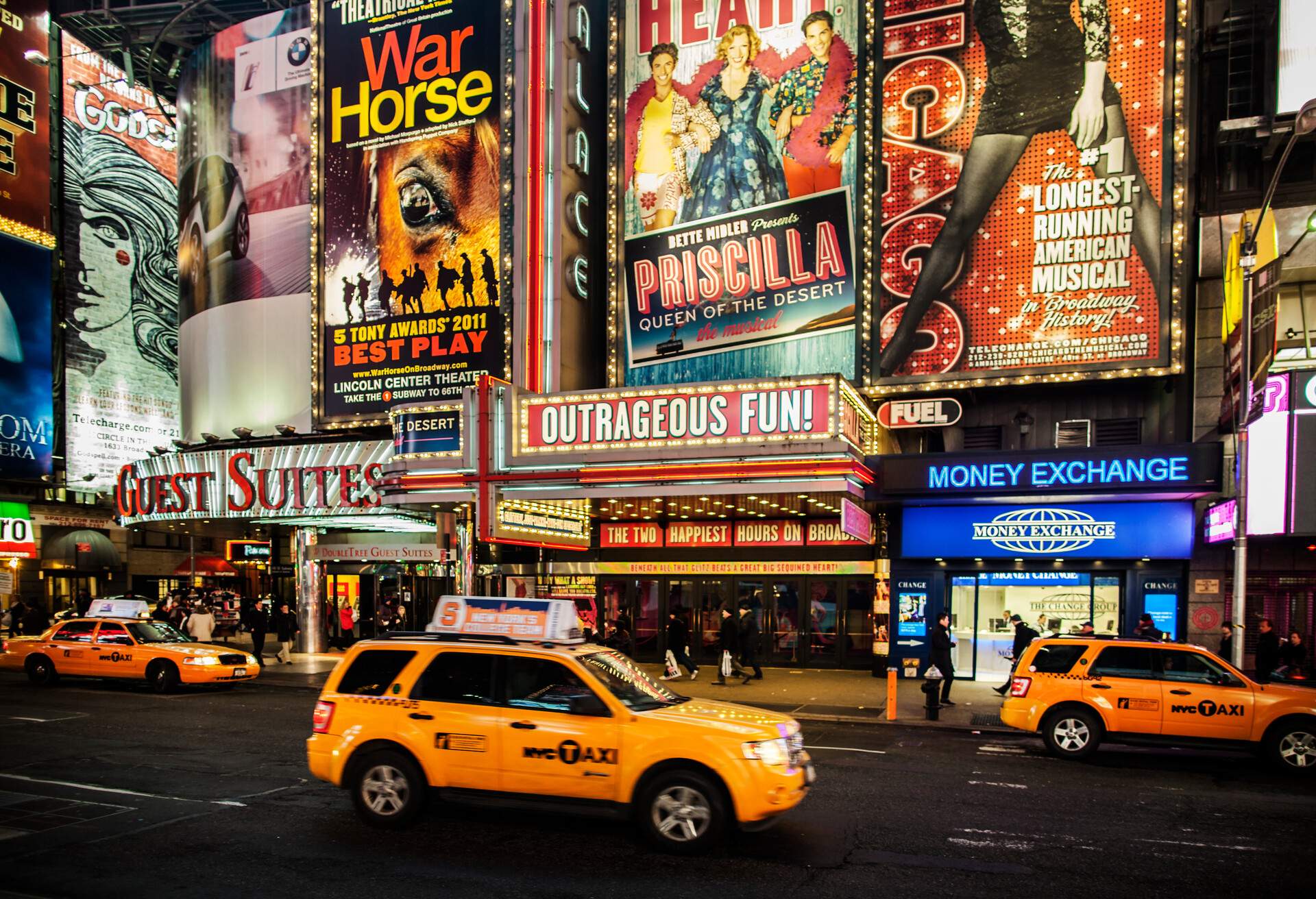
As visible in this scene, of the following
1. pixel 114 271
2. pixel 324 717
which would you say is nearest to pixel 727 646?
pixel 324 717

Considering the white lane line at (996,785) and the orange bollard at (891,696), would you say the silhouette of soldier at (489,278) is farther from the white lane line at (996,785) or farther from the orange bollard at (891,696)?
the white lane line at (996,785)

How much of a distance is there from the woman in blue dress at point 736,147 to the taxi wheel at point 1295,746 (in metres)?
16.6

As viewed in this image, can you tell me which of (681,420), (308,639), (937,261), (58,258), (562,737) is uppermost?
(58,258)

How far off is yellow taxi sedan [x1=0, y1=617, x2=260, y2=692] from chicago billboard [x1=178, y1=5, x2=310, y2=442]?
11638 mm

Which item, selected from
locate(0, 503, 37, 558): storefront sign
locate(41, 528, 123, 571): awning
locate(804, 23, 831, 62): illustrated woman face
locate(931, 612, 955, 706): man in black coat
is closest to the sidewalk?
locate(931, 612, 955, 706): man in black coat

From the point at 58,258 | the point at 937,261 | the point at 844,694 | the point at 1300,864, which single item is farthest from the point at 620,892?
the point at 58,258

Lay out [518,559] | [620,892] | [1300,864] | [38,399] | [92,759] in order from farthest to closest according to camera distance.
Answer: [38,399] → [518,559] → [92,759] → [1300,864] → [620,892]

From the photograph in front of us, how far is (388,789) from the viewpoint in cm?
955

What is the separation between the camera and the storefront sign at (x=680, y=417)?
2055 centimetres

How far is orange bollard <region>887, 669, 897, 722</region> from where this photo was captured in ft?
58.2

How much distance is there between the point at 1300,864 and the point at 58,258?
4891 cm

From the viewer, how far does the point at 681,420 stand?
21734 mm

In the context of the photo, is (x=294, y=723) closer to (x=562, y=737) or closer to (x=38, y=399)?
(x=562, y=737)

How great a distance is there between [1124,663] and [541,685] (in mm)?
9138
